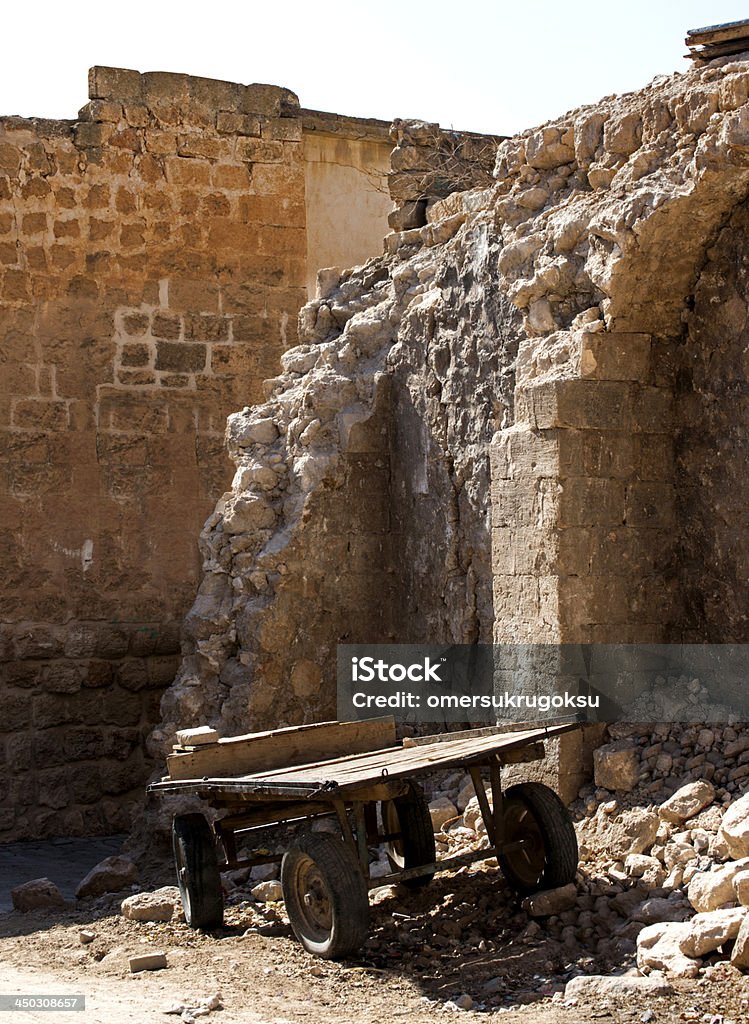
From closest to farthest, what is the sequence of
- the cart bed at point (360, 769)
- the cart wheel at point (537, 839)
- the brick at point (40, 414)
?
the cart bed at point (360, 769) → the cart wheel at point (537, 839) → the brick at point (40, 414)

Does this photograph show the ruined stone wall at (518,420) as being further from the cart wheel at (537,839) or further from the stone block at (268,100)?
the stone block at (268,100)

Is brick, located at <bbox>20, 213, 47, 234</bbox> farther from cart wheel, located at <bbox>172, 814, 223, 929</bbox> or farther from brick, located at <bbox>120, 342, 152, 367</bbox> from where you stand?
cart wheel, located at <bbox>172, 814, 223, 929</bbox>

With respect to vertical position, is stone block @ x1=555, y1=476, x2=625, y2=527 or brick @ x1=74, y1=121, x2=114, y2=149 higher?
brick @ x1=74, y1=121, x2=114, y2=149

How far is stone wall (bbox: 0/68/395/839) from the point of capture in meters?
8.95

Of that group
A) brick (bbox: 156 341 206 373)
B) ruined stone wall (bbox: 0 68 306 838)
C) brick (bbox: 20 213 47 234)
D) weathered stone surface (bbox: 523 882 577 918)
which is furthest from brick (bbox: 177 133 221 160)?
weathered stone surface (bbox: 523 882 577 918)

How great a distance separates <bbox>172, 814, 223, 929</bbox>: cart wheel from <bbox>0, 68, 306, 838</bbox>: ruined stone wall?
11.1ft

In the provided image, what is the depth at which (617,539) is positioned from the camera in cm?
615

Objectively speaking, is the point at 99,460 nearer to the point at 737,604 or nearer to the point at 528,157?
the point at 528,157

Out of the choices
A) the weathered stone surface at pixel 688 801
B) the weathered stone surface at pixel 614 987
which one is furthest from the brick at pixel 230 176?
the weathered stone surface at pixel 614 987

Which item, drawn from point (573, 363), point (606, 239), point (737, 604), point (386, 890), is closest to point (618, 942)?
point (386, 890)

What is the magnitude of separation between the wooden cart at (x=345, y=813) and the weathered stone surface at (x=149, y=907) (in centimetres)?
30

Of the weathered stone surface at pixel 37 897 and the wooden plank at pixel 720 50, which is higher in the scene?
the wooden plank at pixel 720 50

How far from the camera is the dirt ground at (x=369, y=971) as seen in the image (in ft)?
14.6

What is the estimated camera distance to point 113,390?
30.2ft
